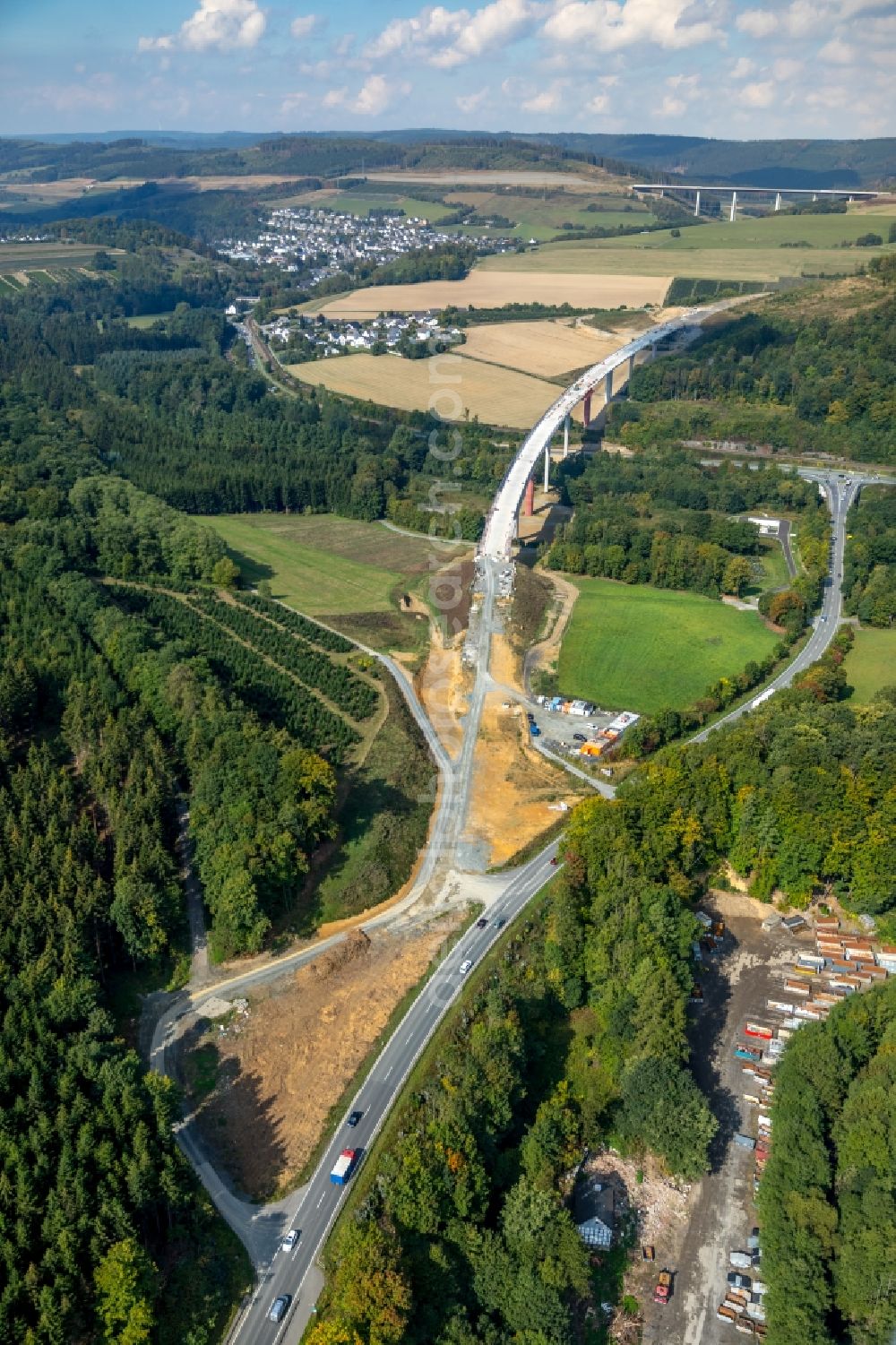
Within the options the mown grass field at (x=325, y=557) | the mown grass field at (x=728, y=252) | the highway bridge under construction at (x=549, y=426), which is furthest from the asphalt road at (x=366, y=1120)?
the mown grass field at (x=728, y=252)

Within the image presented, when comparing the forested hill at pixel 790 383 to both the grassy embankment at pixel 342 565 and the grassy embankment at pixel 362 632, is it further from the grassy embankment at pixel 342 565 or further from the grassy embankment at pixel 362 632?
the grassy embankment at pixel 362 632

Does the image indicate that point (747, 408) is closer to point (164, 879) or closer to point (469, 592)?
point (469, 592)

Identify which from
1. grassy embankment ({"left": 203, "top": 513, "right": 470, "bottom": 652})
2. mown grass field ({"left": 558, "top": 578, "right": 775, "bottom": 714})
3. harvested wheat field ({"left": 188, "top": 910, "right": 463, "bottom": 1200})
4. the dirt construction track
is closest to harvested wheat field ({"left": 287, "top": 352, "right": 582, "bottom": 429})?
grassy embankment ({"left": 203, "top": 513, "right": 470, "bottom": 652})

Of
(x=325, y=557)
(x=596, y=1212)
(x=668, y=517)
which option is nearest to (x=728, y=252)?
(x=668, y=517)

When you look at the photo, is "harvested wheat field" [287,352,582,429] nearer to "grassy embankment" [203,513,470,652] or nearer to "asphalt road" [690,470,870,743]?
"grassy embankment" [203,513,470,652]

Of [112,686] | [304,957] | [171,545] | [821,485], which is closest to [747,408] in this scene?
[821,485]

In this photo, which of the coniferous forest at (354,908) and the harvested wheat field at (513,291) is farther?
the harvested wheat field at (513,291)

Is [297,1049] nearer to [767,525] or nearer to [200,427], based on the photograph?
[767,525]
